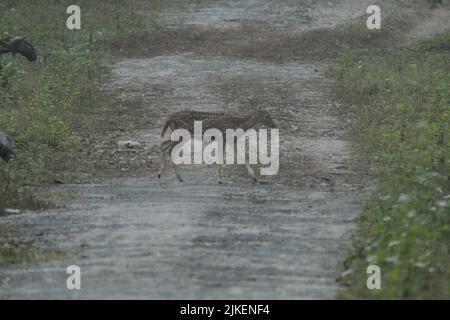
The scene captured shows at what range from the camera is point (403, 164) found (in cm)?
1700

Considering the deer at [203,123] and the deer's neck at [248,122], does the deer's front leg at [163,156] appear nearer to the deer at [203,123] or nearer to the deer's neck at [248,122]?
the deer at [203,123]

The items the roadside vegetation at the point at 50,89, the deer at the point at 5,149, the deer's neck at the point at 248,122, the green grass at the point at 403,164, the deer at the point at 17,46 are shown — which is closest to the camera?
the green grass at the point at 403,164

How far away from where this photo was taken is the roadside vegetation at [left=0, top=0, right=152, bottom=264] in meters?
17.2

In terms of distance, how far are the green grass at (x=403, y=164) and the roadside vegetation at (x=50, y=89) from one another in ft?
13.6

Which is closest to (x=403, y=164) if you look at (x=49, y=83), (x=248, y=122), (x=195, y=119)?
(x=248, y=122)

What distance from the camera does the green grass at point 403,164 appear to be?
11.5 metres

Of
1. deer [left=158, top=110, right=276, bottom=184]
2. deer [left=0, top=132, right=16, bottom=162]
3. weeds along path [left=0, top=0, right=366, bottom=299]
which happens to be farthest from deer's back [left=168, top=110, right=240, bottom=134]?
deer [left=0, top=132, right=16, bottom=162]

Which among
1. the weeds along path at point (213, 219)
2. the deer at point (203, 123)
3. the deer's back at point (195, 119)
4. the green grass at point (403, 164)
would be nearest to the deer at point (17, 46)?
the weeds along path at point (213, 219)

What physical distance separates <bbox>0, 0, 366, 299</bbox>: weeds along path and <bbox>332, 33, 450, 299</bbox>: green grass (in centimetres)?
43

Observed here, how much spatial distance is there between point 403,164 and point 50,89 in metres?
9.87

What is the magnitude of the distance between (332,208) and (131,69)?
1421cm

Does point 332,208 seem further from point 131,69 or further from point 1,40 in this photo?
point 131,69

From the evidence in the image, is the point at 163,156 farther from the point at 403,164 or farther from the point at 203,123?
the point at 403,164

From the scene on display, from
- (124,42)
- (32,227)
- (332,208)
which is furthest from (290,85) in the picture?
(32,227)
